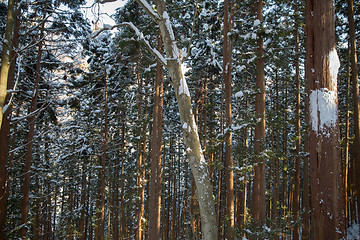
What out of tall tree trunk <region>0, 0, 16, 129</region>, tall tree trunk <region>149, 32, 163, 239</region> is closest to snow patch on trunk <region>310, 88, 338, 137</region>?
tall tree trunk <region>0, 0, 16, 129</region>

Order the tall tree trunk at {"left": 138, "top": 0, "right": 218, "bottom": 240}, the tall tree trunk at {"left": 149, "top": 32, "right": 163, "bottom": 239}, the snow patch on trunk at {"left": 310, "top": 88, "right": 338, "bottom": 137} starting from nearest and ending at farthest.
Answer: the tall tree trunk at {"left": 138, "top": 0, "right": 218, "bottom": 240}
the snow patch on trunk at {"left": 310, "top": 88, "right": 338, "bottom": 137}
the tall tree trunk at {"left": 149, "top": 32, "right": 163, "bottom": 239}

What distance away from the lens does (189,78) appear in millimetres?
17328

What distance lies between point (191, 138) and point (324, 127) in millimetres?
2180

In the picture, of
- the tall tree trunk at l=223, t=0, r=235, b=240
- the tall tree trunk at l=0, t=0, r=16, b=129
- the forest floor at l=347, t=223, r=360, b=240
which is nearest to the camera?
the tall tree trunk at l=0, t=0, r=16, b=129

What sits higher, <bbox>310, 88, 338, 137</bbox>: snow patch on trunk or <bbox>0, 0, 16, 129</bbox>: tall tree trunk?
<bbox>0, 0, 16, 129</bbox>: tall tree trunk

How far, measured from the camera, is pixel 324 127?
3.75 meters

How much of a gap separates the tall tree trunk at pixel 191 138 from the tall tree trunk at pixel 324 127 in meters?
1.71

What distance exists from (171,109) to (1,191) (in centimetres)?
1726

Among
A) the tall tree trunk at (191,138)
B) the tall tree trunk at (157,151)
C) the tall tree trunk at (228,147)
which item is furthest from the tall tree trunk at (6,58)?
the tall tree trunk at (157,151)

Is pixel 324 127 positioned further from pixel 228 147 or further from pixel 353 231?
pixel 353 231

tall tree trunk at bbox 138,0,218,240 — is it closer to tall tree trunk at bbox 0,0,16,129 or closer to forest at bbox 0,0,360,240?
forest at bbox 0,0,360,240

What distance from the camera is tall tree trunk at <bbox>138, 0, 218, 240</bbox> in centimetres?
353

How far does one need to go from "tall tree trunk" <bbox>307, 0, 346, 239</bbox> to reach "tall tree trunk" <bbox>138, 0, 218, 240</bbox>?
171 cm

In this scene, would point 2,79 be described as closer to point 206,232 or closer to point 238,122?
point 206,232
